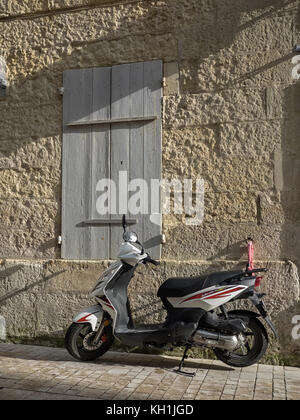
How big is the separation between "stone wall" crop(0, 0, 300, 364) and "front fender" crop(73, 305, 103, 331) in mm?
584

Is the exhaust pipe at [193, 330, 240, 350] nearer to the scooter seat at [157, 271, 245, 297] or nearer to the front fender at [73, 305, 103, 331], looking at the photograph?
the scooter seat at [157, 271, 245, 297]

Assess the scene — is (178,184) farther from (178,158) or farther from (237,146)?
(237,146)

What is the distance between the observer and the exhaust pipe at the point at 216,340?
12.8 ft

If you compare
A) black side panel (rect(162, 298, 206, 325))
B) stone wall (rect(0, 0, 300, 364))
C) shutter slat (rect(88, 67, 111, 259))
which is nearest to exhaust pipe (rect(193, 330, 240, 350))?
black side panel (rect(162, 298, 206, 325))

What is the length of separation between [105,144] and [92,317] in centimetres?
189

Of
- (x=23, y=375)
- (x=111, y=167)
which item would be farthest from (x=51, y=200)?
(x=23, y=375)

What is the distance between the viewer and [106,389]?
3.60 m

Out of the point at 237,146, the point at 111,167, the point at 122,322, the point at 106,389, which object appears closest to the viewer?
the point at 106,389

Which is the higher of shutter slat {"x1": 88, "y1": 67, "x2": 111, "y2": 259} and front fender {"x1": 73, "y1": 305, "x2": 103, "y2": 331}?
shutter slat {"x1": 88, "y1": 67, "x2": 111, "y2": 259}

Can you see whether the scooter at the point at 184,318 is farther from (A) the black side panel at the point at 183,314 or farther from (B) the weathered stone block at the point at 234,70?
(B) the weathered stone block at the point at 234,70

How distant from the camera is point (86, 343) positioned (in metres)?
4.41

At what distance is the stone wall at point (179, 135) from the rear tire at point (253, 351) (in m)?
0.46

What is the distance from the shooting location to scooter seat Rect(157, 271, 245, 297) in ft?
13.0

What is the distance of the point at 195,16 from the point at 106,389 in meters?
3.73
